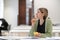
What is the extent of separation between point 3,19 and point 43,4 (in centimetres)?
94

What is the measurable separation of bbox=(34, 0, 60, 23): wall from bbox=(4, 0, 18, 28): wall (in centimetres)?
44

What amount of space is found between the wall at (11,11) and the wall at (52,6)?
445 mm

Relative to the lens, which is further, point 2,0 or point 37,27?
point 2,0

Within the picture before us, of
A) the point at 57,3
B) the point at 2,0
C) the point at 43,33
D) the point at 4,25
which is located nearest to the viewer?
the point at 43,33

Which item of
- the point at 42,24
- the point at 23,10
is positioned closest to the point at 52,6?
the point at 23,10

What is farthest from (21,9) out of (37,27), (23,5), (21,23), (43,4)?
(37,27)

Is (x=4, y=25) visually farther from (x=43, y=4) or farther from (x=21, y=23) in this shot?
(x=43, y=4)

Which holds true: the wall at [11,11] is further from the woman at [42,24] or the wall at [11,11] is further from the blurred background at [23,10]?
the woman at [42,24]

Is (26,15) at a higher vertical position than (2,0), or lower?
lower

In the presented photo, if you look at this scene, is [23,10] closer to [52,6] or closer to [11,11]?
[11,11]

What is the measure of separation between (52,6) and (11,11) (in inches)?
34.3

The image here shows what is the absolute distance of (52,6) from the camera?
2592 millimetres

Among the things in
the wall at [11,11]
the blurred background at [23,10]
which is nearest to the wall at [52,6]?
the blurred background at [23,10]

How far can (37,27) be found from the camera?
1.37 meters
